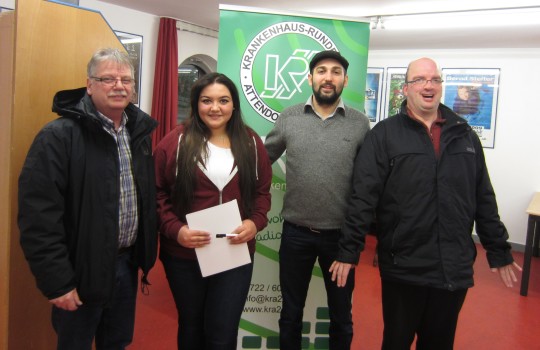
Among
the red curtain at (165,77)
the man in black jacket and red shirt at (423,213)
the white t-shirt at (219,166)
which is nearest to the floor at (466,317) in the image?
the man in black jacket and red shirt at (423,213)

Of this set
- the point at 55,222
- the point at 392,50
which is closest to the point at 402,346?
the point at 55,222

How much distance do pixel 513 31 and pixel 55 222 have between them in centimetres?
501

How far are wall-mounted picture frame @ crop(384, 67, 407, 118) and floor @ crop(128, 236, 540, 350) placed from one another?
114 inches

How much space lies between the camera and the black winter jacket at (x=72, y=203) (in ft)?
4.50

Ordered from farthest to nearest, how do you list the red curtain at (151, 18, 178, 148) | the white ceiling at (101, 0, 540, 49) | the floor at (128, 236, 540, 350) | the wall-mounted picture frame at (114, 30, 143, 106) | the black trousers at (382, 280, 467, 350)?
the red curtain at (151, 18, 178, 148), the wall-mounted picture frame at (114, 30, 143, 106), the white ceiling at (101, 0, 540, 49), the floor at (128, 236, 540, 350), the black trousers at (382, 280, 467, 350)

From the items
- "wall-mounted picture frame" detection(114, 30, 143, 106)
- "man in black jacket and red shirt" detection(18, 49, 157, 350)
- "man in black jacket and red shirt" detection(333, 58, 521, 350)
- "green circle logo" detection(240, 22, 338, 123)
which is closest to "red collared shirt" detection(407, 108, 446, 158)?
"man in black jacket and red shirt" detection(333, 58, 521, 350)

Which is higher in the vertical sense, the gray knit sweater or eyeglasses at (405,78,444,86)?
eyeglasses at (405,78,444,86)

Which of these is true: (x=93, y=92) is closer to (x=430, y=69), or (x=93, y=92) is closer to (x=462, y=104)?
(x=430, y=69)

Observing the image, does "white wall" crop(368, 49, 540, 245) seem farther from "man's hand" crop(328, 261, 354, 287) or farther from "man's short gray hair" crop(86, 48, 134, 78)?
"man's short gray hair" crop(86, 48, 134, 78)

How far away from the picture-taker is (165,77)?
213 inches

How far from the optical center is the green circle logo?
2.58 metres

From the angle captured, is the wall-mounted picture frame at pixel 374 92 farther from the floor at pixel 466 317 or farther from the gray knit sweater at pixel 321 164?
the gray knit sweater at pixel 321 164

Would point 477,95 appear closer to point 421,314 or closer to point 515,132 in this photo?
point 515,132

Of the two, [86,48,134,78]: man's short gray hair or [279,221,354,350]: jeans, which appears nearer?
[86,48,134,78]: man's short gray hair
